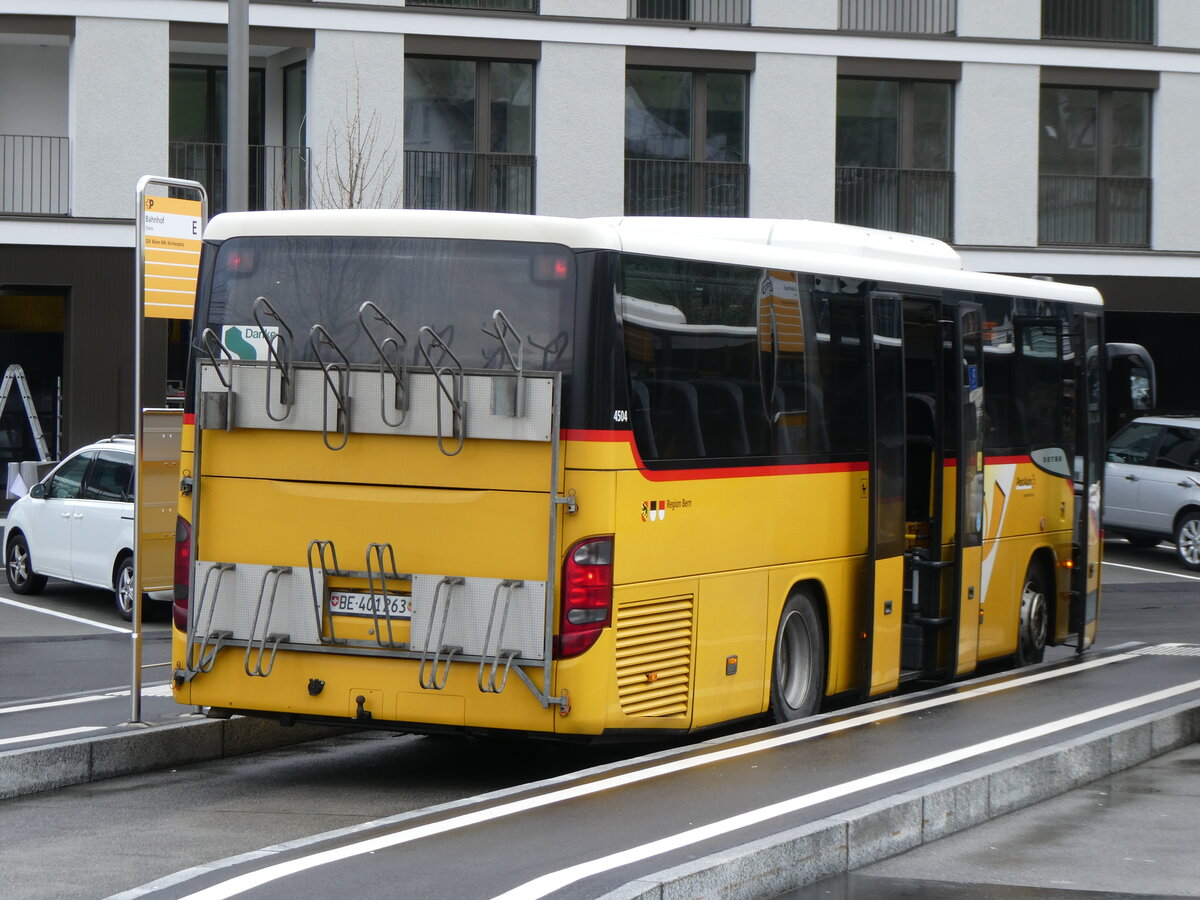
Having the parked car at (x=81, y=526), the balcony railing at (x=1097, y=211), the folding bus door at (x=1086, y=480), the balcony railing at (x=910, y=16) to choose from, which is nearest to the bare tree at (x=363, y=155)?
the balcony railing at (x=910, y=16)

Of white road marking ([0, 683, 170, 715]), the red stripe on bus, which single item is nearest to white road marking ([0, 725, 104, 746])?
white road marking ([0, 683, 170, 715])

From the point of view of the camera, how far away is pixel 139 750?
9.54m

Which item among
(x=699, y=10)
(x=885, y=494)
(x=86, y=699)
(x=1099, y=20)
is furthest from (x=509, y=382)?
(x=1099, y=20)

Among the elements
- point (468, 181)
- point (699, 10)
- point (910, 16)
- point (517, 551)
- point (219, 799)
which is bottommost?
point (219, 799)

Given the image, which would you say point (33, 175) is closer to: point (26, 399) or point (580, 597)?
point (26, 399)

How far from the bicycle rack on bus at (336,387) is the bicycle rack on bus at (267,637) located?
2.29 feet

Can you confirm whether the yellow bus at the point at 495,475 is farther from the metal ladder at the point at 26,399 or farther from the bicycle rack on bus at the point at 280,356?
the metal ladder at the point at 26,399

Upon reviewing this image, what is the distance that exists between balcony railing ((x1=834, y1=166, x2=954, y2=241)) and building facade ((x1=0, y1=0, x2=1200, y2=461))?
4cm

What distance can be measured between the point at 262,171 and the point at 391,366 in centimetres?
2114

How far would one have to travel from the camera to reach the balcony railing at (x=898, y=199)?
30859 mm

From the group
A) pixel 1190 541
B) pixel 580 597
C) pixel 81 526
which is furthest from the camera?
pixel 1190 541

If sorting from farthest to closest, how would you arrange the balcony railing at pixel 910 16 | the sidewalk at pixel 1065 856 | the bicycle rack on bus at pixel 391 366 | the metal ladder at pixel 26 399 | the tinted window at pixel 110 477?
the balcony railing at pixel 910 16 → the metal ladder at pixel 26 399 → the tinted window at pixel 110 477 → the bicycle rack on bus at pixel 391 366 → the sidewalk at pixel 1065 856

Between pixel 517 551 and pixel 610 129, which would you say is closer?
pixel 517 551

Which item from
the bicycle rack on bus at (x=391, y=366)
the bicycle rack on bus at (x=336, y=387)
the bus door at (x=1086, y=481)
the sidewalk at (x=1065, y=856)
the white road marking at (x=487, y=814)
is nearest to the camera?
the white road marking at (x=487, y=814)
